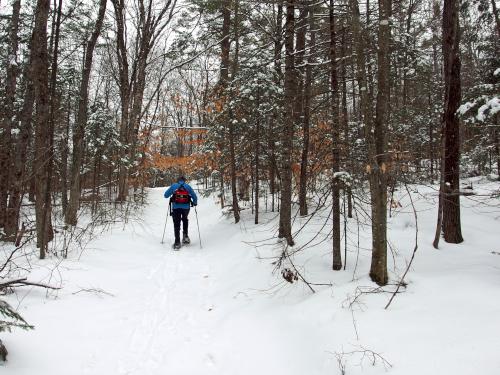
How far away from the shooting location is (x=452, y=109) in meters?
6.99

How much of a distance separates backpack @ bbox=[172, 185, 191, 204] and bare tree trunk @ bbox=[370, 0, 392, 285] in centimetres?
691

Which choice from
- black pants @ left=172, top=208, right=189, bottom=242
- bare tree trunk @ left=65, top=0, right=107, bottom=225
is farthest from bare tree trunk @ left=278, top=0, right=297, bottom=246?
bare tree trunk @ left=65, top=0, right=107, bottom=225

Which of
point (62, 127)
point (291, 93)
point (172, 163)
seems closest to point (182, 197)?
point (291, 93)

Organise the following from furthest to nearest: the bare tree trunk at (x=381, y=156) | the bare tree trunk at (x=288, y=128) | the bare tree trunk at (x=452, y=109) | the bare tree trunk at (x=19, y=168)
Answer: the bare tree trunk at (x=19, y=168) → the bare tree trunk at (x=288, y=128) → the bare tree trunk at (x=452, y=109) → the bare tree trunk at (x=381, y=156)

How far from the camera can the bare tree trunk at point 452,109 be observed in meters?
6.88

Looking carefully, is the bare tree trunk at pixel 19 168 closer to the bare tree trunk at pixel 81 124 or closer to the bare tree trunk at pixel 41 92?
the bare tree trunk at pixel 41 92

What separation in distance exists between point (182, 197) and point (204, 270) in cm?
325

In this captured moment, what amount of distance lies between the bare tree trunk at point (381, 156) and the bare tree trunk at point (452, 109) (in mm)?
3058

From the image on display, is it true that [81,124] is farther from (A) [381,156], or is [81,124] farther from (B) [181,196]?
(A) [381,156]

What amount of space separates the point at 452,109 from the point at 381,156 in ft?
11.6

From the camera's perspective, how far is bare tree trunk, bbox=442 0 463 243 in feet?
22.6

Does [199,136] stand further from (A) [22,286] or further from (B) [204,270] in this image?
(A) [22,286]

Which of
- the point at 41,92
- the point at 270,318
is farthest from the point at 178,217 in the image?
the point at 270,318

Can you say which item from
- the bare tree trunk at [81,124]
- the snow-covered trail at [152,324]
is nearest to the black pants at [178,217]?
the snow-covered trail at [152,324]
